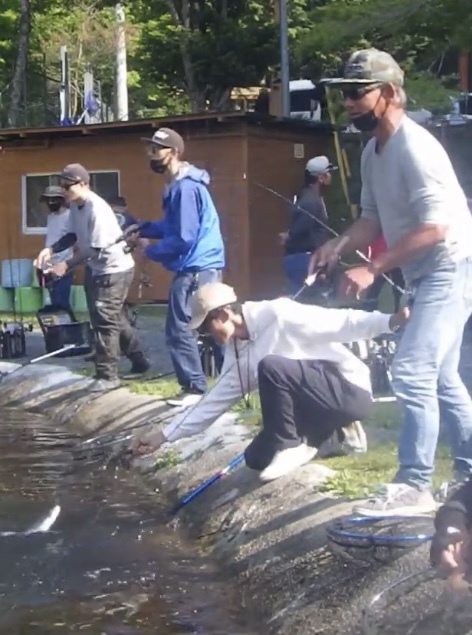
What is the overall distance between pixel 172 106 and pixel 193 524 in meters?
34.0

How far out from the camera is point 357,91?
5.25 metres

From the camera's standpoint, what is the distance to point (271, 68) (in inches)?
1057

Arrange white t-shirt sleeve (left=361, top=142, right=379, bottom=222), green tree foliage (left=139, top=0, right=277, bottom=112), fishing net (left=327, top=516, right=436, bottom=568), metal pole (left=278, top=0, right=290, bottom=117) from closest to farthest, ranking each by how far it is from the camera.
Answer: fishing net (left=327, top=516, right=436, bottom=568) < white t-shirt sleeve (left=361, top=142, right=379, bottom=222) < metal pole (left=278, top=0, right=290, bottom=117) < green tree foliage (left=139, top=0, right=277, bottom=112)

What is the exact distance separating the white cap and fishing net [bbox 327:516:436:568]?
1393mm

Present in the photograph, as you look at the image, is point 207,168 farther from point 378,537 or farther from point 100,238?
point 378,537

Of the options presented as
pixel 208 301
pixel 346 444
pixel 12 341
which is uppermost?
pixel 208 301

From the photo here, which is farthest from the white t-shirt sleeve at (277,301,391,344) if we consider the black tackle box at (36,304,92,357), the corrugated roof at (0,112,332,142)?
the corrugated roof at (0,112,332,142)

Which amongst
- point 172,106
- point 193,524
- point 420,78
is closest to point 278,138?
point 420,78

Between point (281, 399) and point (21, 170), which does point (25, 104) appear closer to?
point (21, 170)

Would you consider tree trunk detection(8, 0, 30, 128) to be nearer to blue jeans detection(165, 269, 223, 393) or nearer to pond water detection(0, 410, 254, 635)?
blue jeans detection(165, 269, 223, 393)

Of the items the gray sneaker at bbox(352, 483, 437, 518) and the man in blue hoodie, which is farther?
the man in blue hoodie

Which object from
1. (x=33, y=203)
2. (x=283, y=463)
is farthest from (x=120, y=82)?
(x=283, y=463)

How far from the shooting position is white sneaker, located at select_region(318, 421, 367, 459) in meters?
6.55

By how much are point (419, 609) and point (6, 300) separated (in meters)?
14.0
